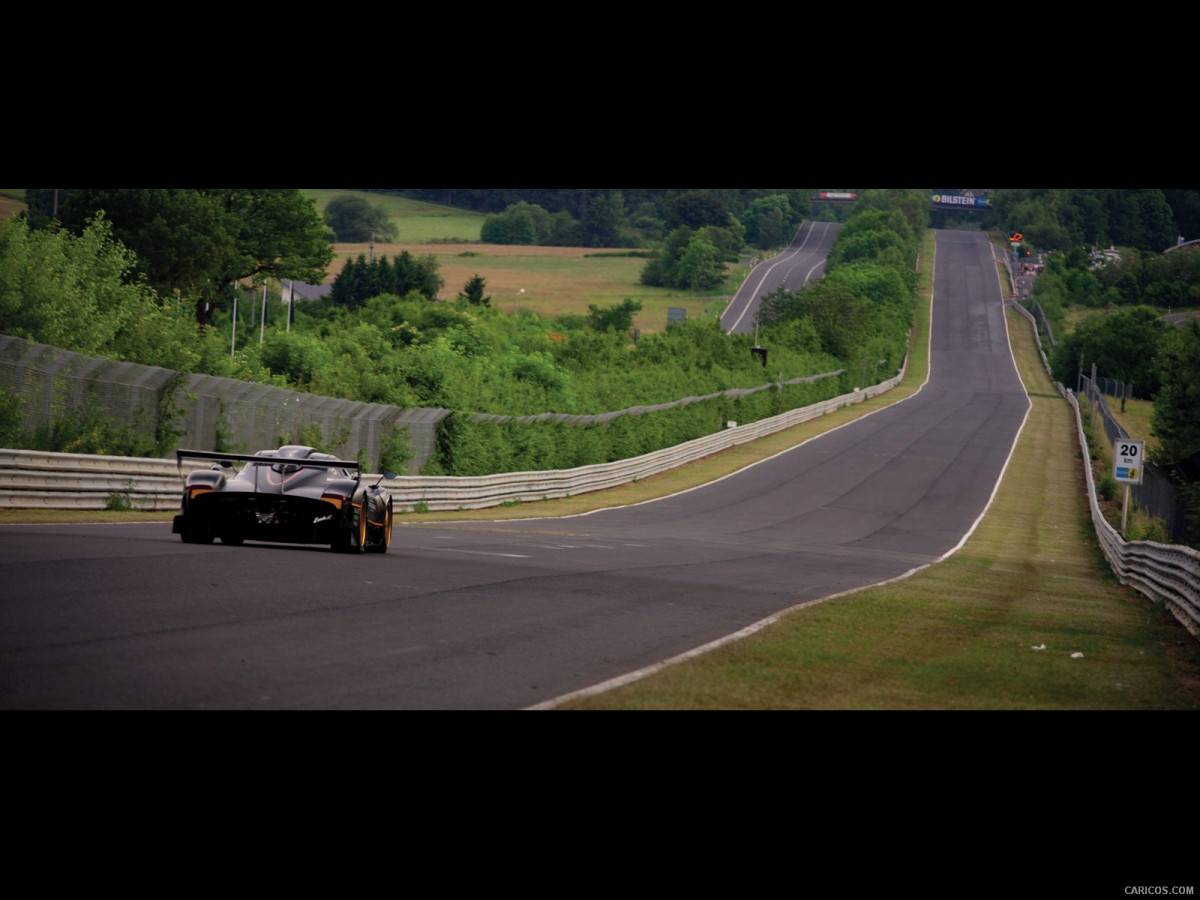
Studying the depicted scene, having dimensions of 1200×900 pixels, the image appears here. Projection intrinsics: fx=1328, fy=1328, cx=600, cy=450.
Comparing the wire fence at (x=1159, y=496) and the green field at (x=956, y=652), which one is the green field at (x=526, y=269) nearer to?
the wire fence at (x=1159, y=496)

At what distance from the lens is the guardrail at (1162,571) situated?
57.5ft

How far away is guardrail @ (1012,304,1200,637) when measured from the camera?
1752cm

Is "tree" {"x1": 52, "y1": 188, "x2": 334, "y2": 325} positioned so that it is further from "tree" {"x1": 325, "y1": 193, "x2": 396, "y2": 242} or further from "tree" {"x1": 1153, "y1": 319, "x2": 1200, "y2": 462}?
"tree" {"x1": 325, "y1": 193, "x2": 396, "y2": 242}

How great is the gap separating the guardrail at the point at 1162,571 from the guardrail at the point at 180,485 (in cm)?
1531

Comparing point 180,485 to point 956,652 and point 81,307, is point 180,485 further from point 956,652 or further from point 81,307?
point 956,652

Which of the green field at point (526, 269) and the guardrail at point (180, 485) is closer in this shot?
the guardrail at point (180, 485)

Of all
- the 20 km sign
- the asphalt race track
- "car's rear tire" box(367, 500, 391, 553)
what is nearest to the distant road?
the 20 km sign

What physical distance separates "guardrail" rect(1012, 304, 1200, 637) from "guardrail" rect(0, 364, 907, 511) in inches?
603

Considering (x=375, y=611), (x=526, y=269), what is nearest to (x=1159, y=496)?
(x=375, y=611)

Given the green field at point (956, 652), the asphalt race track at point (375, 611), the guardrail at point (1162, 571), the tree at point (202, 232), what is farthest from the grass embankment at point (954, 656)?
the tree at point (202, 232)

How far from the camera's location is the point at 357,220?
172375mm
